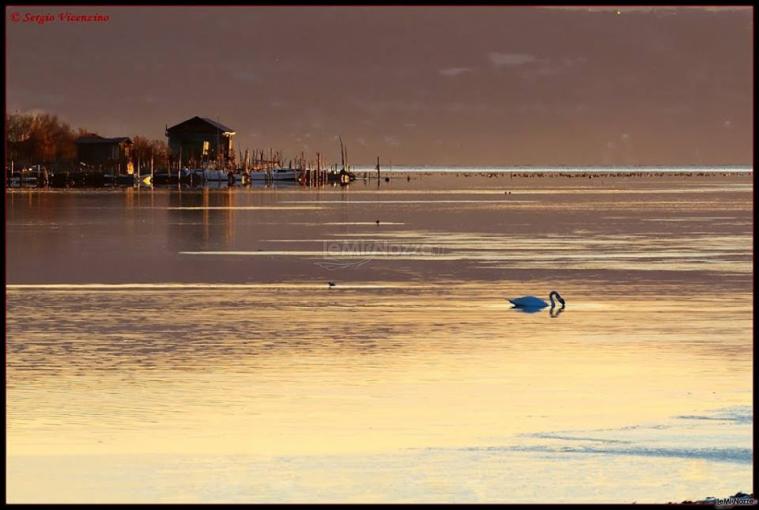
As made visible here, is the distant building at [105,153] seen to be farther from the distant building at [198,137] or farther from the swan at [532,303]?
the swan at [532,303]

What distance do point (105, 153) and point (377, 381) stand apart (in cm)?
17953

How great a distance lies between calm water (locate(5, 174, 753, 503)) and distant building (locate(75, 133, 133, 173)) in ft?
511

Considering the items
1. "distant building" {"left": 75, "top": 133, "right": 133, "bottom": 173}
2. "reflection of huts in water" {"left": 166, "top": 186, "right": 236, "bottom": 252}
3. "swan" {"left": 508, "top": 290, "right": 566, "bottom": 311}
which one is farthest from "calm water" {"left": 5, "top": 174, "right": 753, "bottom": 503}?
Answer: "distant building" {"left": 75, "top": 133, "right": 133, "bottom": 173}

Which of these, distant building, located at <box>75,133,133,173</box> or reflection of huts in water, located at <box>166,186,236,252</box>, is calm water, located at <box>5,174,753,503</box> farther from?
distant building, located at <box>75,133,133,173</box>

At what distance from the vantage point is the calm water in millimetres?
12734

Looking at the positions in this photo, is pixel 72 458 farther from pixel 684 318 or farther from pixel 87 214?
pixel 87 214

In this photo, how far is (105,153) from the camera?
193250mm

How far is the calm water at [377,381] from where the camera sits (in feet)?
41.8

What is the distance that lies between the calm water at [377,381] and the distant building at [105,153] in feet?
511

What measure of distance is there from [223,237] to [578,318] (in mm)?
28167

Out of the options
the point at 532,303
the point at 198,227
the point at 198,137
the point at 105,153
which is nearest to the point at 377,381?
the point at 532,303

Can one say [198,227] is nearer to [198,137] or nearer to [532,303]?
[532,303]

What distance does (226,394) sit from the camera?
1681 centimetres

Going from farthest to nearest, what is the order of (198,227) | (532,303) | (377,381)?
(198,227), (532,303), (377,381)
